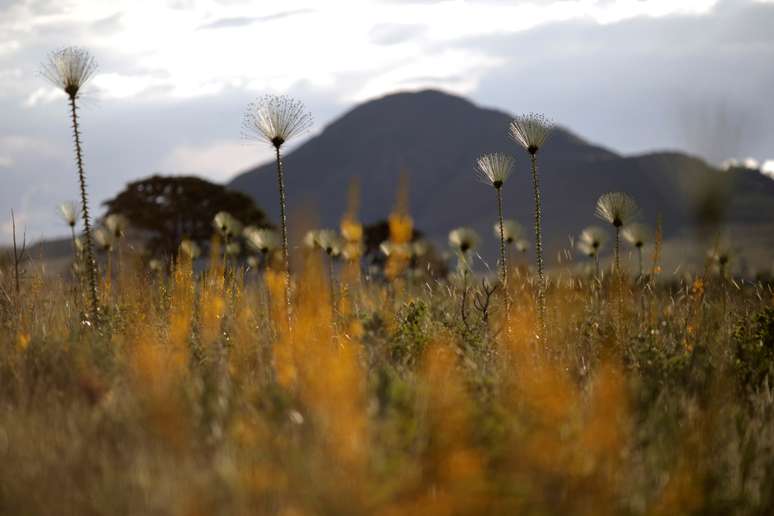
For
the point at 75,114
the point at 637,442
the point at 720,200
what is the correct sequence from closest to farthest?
the point at 720,200, the point at 637,442, the point at 75,114

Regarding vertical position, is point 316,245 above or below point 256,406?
above

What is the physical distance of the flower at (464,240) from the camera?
24.5ft

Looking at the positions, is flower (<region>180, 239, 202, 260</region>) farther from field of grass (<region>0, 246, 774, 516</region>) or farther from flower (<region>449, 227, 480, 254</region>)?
flower (<region>449, 227, 480, 254</region>)

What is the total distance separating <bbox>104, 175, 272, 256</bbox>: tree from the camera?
86.8ft

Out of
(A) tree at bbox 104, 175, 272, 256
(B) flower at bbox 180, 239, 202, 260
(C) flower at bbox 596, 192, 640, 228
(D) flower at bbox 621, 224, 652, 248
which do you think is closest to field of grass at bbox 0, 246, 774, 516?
(C) flower at bbox 596, 192, 640, 228

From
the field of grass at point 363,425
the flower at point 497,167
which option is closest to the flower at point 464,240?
the flower at point 497,167

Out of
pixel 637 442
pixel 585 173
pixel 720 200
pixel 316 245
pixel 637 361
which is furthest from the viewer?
pixel 585 173

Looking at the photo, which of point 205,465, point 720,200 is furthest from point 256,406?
point 720,200

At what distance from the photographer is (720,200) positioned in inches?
107

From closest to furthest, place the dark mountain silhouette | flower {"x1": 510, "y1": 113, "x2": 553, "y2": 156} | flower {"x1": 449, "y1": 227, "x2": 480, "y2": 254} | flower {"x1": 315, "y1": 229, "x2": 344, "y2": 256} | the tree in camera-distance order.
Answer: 1. flower {"x1": 510, "y1": 113, "x2": 553, "y2": 156}
2. flower {"x1": 449, "y1": 227, "x2": 480, "y2": 254}
3. flower {"x1": 315, "y1": 229, "x2": 344, "y2": 256}
4. the tree
5. the dark mountain silhouette

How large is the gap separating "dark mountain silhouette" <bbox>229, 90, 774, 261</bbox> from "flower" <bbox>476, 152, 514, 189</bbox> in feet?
271

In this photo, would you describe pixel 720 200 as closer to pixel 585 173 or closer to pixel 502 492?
pixel 502 492

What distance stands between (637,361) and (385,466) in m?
2.75

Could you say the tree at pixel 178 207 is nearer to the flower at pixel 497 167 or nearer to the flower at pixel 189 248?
the flower at pixel 189 248
